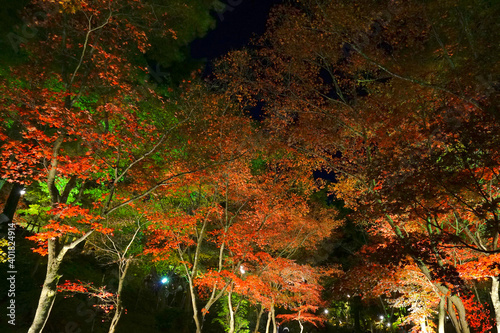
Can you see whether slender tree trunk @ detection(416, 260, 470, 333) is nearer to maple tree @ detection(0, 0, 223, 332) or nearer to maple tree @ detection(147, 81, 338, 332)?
maple tree @ detection(147, 81, 338, 332)

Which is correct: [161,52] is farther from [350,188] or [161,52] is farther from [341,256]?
[341,256]

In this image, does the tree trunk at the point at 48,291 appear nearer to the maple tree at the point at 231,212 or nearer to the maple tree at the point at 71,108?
the maple tree at the point at 71,108

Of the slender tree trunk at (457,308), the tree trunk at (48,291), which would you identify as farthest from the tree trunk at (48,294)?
the slender tree trunk at (457,308)

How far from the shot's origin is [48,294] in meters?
5.66

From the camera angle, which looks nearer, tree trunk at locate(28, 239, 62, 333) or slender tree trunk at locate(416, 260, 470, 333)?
tree trunk at locate(28, 239, 62, 333)

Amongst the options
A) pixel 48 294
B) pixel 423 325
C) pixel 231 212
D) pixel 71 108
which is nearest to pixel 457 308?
pixel 423 325

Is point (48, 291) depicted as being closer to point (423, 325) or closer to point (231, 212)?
point (231, 212)

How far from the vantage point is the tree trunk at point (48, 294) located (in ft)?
17.8

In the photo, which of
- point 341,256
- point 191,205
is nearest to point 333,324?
point 341,256

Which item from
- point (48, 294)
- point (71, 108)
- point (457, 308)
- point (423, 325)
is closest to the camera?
point (48, 294)

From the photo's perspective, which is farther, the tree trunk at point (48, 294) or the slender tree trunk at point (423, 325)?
the slender tree trunk at point (423, 325)

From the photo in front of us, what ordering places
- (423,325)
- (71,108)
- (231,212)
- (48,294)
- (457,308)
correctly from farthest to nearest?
(231,212) → (423,325) → (71,108) → (457,308) → (48,294)

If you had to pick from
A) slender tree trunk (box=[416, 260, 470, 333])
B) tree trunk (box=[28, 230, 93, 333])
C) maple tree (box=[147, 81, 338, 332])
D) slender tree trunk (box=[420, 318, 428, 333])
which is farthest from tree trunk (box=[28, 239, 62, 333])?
slender tree trunk (box=[420, 318, 428, 333])

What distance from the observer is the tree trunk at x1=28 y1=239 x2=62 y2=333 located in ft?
17.8
